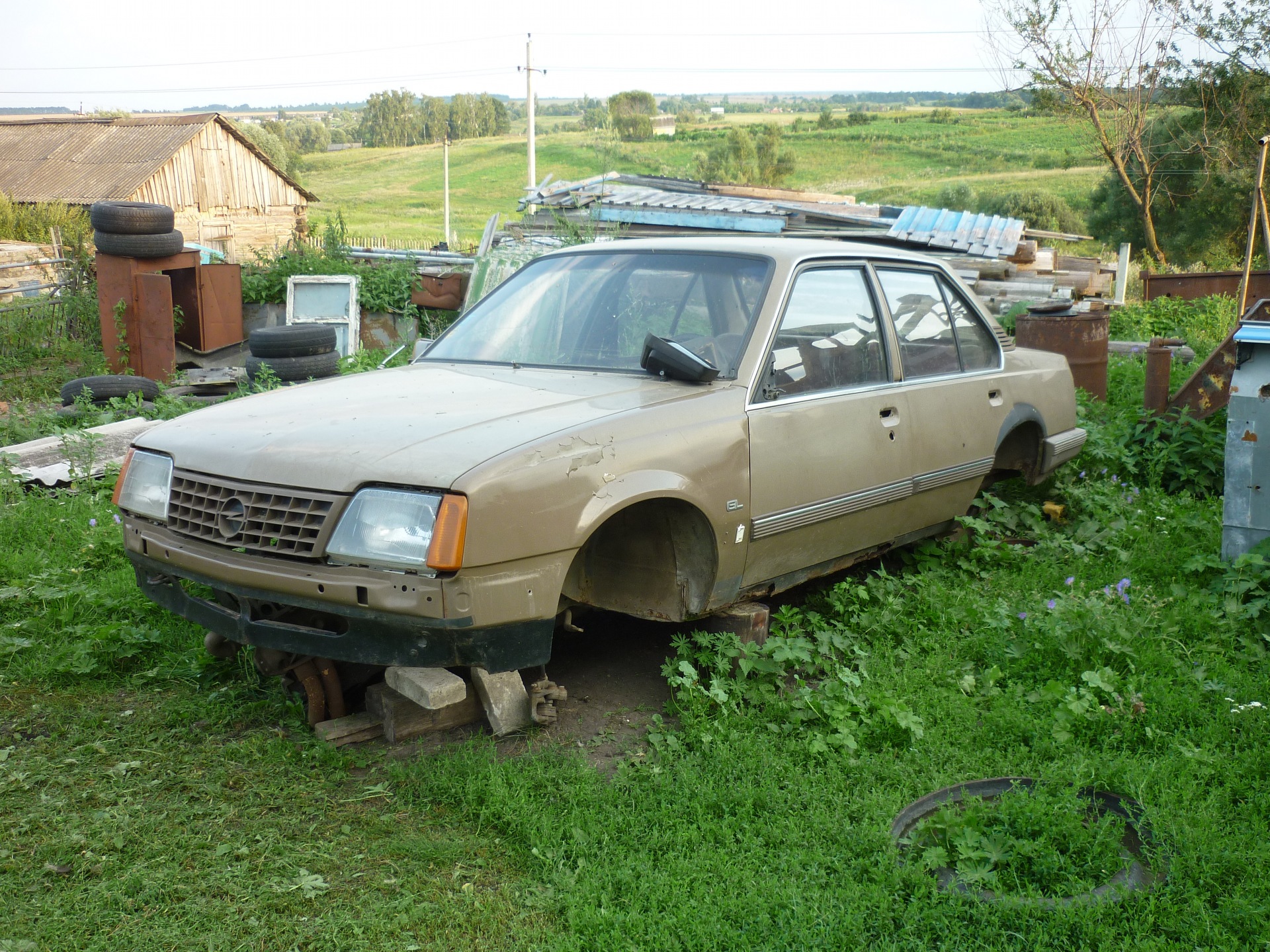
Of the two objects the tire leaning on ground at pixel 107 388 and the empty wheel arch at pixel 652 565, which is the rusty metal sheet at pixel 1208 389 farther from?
the tire leaning on ground at pixel 107 388

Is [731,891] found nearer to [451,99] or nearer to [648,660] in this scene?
[648,660]

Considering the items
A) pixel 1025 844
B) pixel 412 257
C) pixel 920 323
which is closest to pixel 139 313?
pixel 412 257

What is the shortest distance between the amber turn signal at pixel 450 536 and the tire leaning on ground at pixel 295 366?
20.0 feet

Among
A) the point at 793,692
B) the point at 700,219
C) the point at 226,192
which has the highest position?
the point at 226,192

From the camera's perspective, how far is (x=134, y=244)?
1066 centimetres

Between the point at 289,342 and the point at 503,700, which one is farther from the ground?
the point at 289,342

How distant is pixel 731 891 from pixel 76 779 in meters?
2.04

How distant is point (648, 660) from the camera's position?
4188mm

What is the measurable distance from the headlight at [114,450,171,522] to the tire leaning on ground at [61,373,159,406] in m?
5.40

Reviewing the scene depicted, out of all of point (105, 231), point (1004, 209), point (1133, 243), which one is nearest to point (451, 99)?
point (1004, 209)

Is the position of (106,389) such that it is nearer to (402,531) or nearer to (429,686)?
(429,686)

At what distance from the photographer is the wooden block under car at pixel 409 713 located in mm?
3391

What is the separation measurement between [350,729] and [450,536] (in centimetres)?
104

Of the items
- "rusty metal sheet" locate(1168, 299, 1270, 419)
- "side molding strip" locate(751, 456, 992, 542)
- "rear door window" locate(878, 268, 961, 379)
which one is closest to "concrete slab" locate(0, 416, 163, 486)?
"side molding strip" locate(751, 456, 992, 542)
